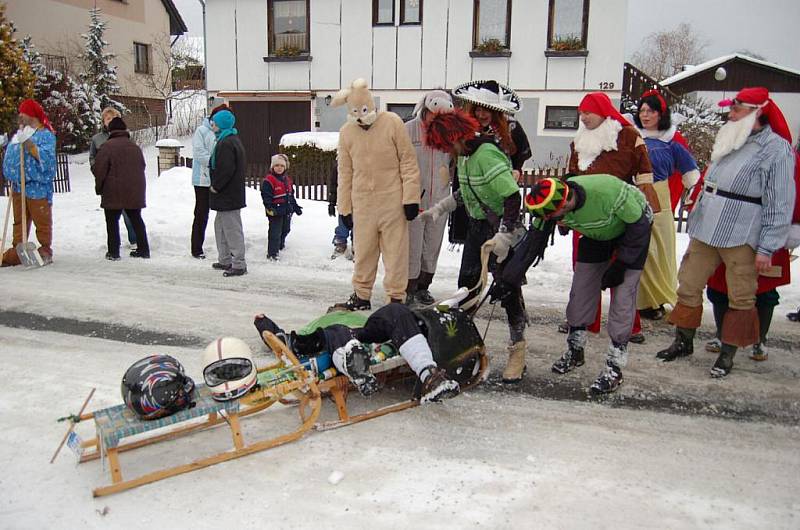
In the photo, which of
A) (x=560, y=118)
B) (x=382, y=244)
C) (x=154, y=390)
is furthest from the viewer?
(x=560, y=118)

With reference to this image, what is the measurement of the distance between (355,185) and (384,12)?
14.2m

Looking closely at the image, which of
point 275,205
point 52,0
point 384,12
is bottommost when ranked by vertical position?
point 275,205

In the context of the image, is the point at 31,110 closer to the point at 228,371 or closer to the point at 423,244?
the point at 423,244

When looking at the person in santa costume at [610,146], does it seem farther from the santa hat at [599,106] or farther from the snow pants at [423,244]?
the snow pants at [423,244]

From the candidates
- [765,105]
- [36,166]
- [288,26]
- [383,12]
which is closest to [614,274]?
[765,105]

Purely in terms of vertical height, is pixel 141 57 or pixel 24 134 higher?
pixel 141 57

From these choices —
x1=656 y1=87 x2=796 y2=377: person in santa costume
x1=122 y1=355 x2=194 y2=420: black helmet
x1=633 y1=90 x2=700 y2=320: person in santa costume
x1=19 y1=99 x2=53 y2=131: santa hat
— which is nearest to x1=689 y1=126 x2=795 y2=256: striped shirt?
x1=656 y1=87 x2=796 y2=377: person in santa costume

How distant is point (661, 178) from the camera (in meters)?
5.87

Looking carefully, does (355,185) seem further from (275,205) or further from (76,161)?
(76,161)

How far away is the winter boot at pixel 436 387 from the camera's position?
3.85 m

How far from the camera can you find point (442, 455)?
3645 millimetres

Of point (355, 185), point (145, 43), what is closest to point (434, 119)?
point (355, 185)

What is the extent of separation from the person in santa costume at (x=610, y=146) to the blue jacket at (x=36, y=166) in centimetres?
647

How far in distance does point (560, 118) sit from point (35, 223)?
1399cm
